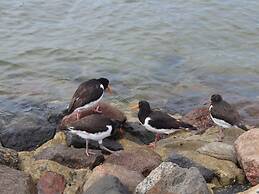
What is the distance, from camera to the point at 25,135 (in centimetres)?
1014

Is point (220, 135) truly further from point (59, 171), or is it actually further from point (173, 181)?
point (59, 171)

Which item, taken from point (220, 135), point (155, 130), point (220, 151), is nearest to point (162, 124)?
point (155, 130)

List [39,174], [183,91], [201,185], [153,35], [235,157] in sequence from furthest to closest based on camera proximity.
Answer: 1. [153,35]
2. [183,91]
3. [235,157]
4. [39,174]
5. [201,185]

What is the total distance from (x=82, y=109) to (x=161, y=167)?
3562mm

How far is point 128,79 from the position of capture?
14828mm

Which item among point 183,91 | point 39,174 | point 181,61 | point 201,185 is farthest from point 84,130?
point 181,61

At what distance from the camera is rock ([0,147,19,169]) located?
847cm

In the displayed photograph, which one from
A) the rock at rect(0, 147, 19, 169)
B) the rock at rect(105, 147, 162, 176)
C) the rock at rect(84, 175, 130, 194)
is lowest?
the rock at rect(105, 147, 162, 176)

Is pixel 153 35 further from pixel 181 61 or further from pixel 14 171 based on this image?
pixel 14 171

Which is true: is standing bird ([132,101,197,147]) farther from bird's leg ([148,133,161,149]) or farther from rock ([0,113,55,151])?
rock ([0,113,55,151])

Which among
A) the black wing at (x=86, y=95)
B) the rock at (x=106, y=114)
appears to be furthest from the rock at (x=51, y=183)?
the black wing at (x=86, y=95)

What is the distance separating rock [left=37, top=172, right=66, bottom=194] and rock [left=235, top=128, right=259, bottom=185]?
299 centimetres

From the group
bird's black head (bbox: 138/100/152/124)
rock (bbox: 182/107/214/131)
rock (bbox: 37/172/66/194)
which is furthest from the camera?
rock (bbox: 182/107/214/131)

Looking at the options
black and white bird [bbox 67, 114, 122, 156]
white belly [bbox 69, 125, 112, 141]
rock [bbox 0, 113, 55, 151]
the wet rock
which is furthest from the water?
the wet rock
